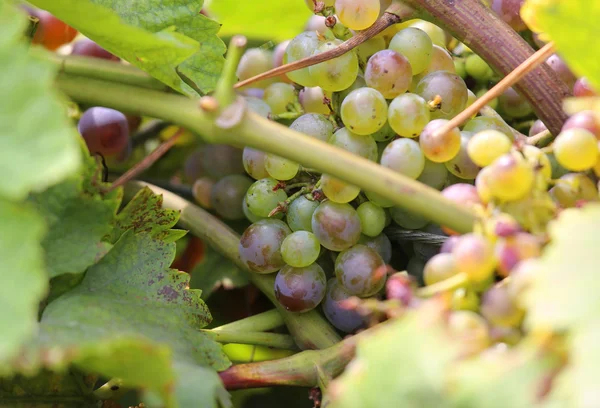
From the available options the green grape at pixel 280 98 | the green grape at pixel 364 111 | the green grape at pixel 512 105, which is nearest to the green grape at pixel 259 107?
the green grape at pixel 280 98

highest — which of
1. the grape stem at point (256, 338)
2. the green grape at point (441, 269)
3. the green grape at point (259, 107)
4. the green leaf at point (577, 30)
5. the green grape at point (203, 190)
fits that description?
the green leaf at point (577, 30)

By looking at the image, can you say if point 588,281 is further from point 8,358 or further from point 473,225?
point 8,358

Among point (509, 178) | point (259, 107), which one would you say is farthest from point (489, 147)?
point (259, 107)

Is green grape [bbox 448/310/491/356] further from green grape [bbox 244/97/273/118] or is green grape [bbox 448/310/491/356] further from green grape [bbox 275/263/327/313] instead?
green grape [bbox 244/97/273/118]

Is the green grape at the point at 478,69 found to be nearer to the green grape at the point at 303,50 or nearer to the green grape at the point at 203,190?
the green grape at the point at 303,50

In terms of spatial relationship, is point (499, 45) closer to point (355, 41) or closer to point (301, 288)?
point (355, 41)

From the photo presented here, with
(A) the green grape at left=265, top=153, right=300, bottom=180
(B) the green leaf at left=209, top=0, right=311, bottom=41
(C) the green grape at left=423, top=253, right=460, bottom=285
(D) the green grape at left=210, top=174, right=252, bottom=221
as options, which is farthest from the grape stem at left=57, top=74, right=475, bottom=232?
(B) the green leaf at left=209, top=0, right=311, bottom=41
